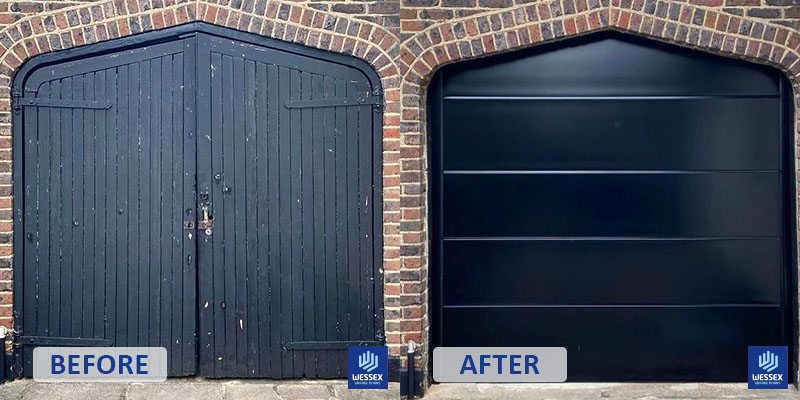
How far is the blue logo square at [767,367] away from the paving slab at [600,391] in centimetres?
7

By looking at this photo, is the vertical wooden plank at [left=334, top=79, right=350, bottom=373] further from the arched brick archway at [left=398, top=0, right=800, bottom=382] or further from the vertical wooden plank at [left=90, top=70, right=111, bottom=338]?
the vertical wooden plank at [left=90, top=70, right=111, bottom=338]

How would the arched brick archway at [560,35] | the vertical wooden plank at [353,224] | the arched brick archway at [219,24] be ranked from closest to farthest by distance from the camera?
1. the arched brick archway at [560,35]
2. the arched brick archway at [219,24]
3. the vertical wooden plank at [353,224]

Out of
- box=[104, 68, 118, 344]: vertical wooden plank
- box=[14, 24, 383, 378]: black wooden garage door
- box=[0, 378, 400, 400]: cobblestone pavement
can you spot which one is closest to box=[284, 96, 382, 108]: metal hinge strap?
box=[14, 24, 383, 378]: black wooden garage door

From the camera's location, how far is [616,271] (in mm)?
6016

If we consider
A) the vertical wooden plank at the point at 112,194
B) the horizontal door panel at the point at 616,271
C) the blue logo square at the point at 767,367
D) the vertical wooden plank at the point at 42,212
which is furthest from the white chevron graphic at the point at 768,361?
the vertical wooden plank at the point at 42,212

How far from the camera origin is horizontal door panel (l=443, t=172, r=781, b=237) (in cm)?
597

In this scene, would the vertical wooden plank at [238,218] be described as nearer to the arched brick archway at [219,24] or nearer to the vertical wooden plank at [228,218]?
the vertical wooden plank at [228,218]

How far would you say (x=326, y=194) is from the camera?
235 inches

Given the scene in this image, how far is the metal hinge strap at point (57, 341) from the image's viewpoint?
19.8 ft

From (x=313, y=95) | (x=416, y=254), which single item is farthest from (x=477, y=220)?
(x=313, y=95)

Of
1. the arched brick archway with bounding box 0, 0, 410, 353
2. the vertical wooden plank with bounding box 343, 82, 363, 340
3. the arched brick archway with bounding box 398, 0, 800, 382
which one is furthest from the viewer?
the vertical wooden plank with bounding box 343, 82, 363, 340

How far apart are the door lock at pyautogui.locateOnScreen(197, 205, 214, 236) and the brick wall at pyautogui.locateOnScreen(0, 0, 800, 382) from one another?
1226 mm

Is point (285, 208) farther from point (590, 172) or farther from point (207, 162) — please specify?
point (590, 172)

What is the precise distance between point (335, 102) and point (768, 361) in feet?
11.4
